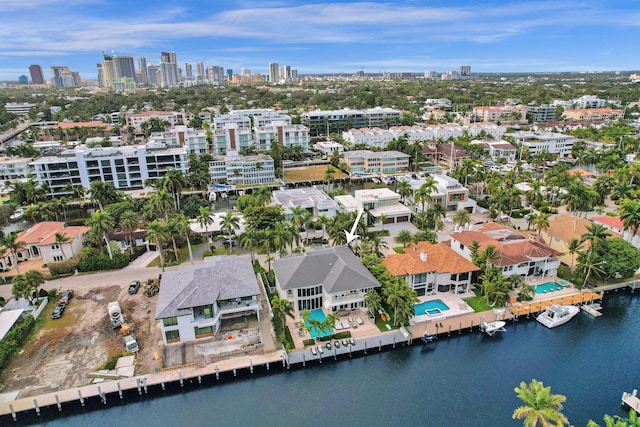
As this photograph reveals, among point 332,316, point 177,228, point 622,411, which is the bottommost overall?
point 622,411

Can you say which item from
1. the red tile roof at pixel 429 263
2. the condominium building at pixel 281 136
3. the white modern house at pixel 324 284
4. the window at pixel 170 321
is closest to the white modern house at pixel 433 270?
the red tile roof at pixel 429 263

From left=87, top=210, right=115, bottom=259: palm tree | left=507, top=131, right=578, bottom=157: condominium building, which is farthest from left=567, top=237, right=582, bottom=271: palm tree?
left=507, top=131, right=578, bottom=157: condominium building

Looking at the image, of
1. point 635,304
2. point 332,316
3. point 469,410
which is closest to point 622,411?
point 469,410

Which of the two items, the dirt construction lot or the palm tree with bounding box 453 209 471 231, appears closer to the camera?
the dirt construction lot

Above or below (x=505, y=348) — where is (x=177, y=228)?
above

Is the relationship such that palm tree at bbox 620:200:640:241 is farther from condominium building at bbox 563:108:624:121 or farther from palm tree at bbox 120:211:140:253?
condominium building at bbox 563:108:624:121

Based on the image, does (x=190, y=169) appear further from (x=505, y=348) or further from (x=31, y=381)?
(x=505, y=348)

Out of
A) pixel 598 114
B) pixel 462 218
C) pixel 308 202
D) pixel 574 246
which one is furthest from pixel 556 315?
pixel 598 114
